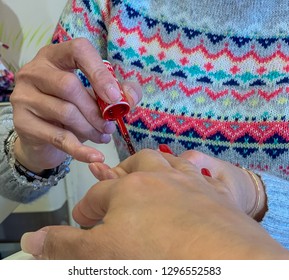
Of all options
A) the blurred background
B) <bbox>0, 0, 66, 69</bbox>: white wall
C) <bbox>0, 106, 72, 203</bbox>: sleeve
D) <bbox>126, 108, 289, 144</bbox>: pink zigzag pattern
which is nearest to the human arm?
<bbox>126, 108, 289, 144</bbox>: pink zigzag pattern

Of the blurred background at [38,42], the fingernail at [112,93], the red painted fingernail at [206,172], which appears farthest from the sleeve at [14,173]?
the blurred background at [38,42]

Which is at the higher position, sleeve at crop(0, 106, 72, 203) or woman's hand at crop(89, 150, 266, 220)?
woman's hand at crop(89, 150, 266, 220)

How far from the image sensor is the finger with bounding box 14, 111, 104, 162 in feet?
1.94

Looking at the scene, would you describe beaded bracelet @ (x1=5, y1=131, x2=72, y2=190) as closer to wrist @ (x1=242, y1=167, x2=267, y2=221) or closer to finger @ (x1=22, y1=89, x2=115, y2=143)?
finger @ (x1=22, y1=89, x2=115, y2=143)

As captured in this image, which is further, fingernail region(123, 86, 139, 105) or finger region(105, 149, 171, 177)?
fingernail region(123, 86, 139, 105)

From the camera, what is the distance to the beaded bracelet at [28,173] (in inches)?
30.8

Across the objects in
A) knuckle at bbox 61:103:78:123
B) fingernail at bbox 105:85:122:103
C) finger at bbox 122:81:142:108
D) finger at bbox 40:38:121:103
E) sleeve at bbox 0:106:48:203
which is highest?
finger at bbox 40:38:121:103

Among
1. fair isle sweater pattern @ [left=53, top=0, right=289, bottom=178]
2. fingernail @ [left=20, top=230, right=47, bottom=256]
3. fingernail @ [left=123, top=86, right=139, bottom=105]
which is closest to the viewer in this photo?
fingernail @ [left=20, top=230, right=47, bottom=256]

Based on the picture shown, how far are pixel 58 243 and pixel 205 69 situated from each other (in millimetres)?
461

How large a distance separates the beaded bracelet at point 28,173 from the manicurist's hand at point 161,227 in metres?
0.36

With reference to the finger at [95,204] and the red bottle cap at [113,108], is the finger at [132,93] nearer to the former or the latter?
the red bottle cap at [113,108]

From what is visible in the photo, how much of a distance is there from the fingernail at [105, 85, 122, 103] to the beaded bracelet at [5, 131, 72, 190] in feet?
0.74

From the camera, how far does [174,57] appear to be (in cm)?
79
